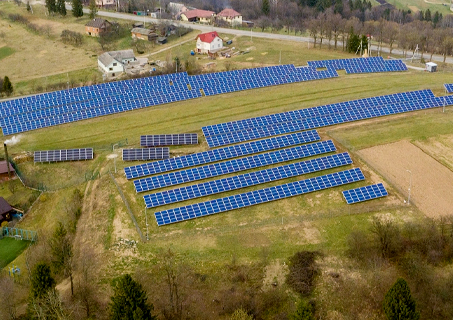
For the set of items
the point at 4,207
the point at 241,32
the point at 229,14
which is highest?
the point at 229,14

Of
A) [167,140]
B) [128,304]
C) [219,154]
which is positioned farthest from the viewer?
[167,140]

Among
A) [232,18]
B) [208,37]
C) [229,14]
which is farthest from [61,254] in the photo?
[229,14]

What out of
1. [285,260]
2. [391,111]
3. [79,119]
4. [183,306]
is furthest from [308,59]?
[183,306]

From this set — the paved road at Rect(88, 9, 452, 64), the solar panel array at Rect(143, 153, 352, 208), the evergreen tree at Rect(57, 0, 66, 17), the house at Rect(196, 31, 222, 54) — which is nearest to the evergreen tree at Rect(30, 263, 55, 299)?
the solar panel array at Rect(143, 153, 352, 208)

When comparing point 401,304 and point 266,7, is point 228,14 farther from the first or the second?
point 401,304

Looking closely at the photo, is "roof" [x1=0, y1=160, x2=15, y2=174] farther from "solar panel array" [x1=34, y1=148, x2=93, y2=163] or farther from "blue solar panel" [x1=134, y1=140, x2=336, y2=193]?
"blue solar panel" [x1=134, y1=140, x2=336, y2=193]

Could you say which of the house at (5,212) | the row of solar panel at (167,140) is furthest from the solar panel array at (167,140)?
the house at (5,212)
